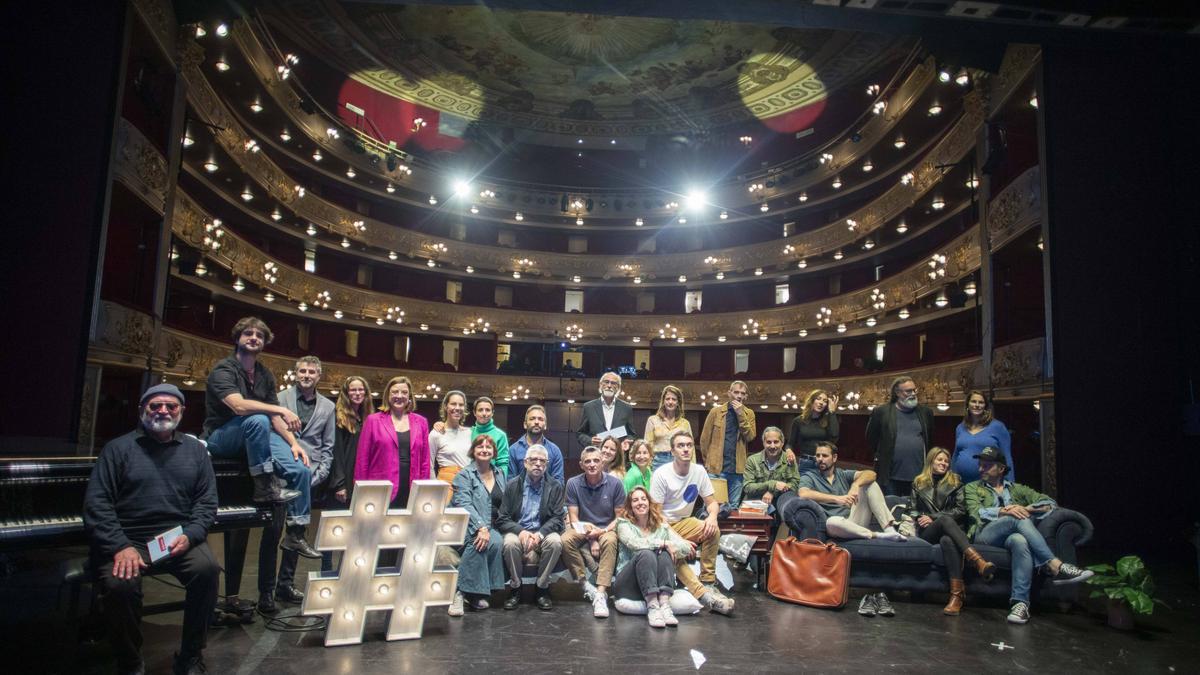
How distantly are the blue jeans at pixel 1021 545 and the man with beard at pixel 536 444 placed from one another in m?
4.03

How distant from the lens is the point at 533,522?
6344 mm

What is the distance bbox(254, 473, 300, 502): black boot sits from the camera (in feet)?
15.6

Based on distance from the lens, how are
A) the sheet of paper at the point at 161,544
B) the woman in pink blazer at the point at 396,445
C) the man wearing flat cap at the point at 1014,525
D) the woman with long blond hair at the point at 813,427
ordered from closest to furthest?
the sheet of paper at the point at 161,544
the man wearing flat cap at the point at 1014,525
the woman in pink blazer at the point at 396,445
the woman with long blond hair at the point at 813,427

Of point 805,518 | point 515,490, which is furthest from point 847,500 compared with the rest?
point 515,490

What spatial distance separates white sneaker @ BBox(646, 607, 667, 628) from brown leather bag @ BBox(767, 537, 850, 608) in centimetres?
155

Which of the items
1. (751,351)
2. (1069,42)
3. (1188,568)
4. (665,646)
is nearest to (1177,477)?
(1188,568)

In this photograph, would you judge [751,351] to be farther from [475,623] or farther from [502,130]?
[475,623]

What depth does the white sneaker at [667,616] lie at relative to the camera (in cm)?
543

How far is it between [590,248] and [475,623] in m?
27.1

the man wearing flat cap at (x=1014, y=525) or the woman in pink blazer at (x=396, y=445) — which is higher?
the woman in pink blazer at (x=396, y=445)

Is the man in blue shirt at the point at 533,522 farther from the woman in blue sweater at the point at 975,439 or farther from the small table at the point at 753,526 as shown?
the woman in blue sweater at the point at 975,439

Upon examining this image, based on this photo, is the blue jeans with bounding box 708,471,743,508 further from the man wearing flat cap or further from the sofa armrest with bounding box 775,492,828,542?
the man wearing flat cap

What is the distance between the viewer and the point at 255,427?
186 inches

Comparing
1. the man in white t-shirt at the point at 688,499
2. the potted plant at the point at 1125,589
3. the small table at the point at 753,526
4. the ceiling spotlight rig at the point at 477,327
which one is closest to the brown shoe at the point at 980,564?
the potted plant at the point at 1125,589
